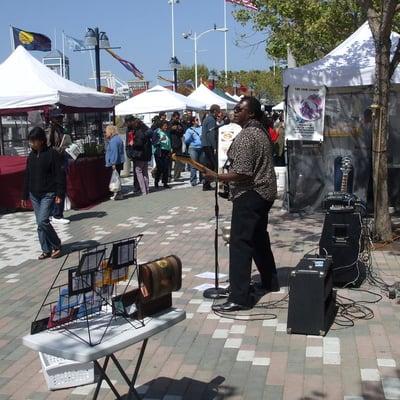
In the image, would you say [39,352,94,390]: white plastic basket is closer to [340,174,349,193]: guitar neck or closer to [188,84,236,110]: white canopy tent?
[340,174,349,193]: guitar neck

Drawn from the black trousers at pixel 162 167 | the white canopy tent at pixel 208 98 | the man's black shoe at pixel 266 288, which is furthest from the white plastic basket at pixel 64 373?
the white canopy tent at pixel 208 98

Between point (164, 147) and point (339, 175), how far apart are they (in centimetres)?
627

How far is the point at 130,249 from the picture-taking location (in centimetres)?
341

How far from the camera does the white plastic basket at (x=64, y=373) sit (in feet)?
13.3

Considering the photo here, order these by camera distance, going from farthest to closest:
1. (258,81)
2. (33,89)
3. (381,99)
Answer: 1. (258,81)
2. (33,89)
3. (381,99)

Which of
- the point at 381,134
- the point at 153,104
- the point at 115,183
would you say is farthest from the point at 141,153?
the point at 381,134

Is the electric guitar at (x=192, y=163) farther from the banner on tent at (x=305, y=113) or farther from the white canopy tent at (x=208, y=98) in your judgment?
the white canopy tent at (x=208, y=98)

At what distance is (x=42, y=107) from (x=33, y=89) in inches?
17.6

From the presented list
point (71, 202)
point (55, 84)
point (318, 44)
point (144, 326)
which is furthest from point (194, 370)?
point (318, 44)

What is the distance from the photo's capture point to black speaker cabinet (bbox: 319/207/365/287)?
599 centimetres

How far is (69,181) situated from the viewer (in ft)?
39.3

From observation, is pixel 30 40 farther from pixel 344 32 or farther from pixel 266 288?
pixel 266 288

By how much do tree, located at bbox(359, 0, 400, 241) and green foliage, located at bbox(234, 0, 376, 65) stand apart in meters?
6.90

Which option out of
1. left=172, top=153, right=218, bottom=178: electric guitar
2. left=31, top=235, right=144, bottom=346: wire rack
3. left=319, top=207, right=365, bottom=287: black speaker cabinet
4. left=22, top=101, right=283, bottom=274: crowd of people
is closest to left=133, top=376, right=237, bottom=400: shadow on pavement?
left=31, top=235, right=144, bottom=346: wire rack
